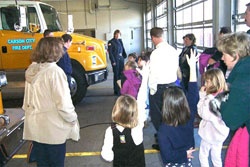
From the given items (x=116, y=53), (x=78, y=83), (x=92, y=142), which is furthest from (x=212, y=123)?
(x=116, y=53)

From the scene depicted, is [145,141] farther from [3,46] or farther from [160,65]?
[3,46]

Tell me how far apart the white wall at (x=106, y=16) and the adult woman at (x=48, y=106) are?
60.5 ft

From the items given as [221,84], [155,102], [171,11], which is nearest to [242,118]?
[221,84]

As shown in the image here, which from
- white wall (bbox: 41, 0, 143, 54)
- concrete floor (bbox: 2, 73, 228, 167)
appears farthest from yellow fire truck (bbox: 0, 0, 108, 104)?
white wall (bbox: 41, 0, 143, 54)

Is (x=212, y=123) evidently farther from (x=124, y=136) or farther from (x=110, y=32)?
(x=110, y=32)

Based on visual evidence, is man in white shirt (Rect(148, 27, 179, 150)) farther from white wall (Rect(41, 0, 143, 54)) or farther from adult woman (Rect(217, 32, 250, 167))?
white wall (Rect(41, 0, 143, 54))

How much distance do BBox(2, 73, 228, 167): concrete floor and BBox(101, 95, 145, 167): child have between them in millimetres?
1498

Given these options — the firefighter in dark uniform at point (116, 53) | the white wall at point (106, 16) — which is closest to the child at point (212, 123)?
the firefighter in dark uniform at point (116, 53)

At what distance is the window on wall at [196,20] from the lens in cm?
785

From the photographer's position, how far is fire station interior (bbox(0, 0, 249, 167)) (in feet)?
14.3

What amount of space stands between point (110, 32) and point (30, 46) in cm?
1430

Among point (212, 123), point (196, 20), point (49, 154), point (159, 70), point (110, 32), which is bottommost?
point (49, 154)

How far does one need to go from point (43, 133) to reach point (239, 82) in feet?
5.68

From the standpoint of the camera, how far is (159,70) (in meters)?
4.14
